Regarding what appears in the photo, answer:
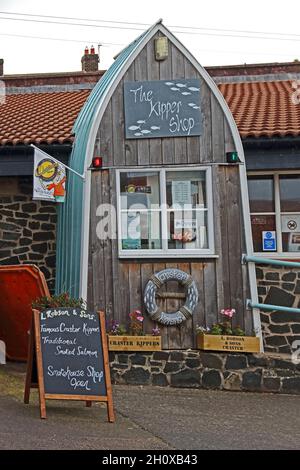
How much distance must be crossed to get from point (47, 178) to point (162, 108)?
2077 millimetres

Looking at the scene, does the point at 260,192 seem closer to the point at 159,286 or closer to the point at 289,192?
the point at 289,192

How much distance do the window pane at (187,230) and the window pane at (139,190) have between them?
1.25 feet

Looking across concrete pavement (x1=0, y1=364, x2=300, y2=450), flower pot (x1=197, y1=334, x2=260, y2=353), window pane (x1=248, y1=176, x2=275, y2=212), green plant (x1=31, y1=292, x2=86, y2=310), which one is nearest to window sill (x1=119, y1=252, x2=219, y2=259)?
flower pot (x1=197, y1=334, x2=260, y2=353)

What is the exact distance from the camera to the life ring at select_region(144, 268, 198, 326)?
392 inches

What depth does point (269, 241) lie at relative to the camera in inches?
445

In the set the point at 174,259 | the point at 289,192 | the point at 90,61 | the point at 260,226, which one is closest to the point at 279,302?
the point at 260,226

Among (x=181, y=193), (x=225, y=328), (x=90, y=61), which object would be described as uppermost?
(x=90, y=61)

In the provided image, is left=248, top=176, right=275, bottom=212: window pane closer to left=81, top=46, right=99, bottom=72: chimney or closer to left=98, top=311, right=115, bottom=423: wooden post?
left=98, top=311, right=115, bottom=423: wooden post

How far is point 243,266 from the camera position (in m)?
10.2

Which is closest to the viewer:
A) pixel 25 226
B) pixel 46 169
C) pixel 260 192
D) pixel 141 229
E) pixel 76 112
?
pixel 46 169

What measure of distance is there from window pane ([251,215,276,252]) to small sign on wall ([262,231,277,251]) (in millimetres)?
56

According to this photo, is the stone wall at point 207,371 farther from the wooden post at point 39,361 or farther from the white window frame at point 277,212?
the wooden post at point 39,361

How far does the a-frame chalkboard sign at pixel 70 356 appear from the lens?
7258 millimetres
